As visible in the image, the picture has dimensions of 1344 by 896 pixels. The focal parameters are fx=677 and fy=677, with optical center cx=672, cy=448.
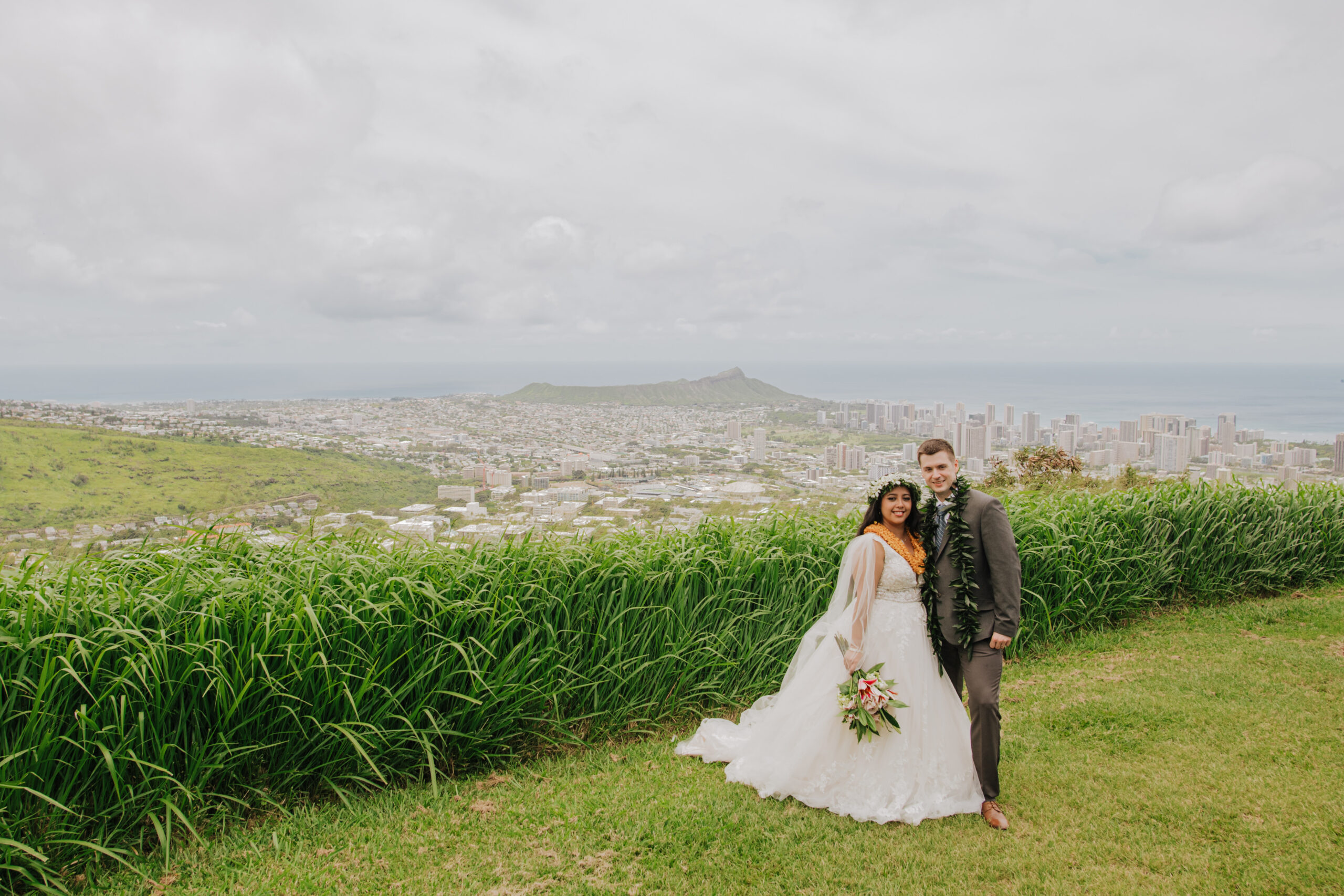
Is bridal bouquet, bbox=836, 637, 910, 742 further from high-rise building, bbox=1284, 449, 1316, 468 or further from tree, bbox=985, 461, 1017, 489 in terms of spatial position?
high-rise building, bbox=1284, 449, 1316, 468

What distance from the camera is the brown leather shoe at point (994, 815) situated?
320 cm

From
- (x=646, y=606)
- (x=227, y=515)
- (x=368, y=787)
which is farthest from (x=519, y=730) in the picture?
(x=227, y=515)

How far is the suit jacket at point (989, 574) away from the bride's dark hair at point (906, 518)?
0.68 ft

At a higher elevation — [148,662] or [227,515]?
[227,515]

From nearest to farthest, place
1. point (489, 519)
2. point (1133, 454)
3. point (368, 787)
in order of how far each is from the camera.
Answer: point (368, 787), point (489, 519), point (1133, 454)

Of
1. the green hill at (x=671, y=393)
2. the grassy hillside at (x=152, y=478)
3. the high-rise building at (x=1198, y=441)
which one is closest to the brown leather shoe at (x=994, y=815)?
the grassy hillside at (x=152, y=478)

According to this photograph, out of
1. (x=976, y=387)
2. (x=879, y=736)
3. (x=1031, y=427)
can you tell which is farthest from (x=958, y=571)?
(x=976, y=387)

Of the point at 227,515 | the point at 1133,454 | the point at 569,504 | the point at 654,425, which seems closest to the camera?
the point at 227,515

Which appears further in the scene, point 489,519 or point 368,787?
point 489,519

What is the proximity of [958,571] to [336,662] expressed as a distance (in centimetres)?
314

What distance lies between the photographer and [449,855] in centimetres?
295

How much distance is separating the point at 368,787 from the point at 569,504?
3.87 m

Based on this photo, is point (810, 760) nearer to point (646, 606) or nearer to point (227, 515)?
point (646, 606)

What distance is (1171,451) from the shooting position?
1545 cm
